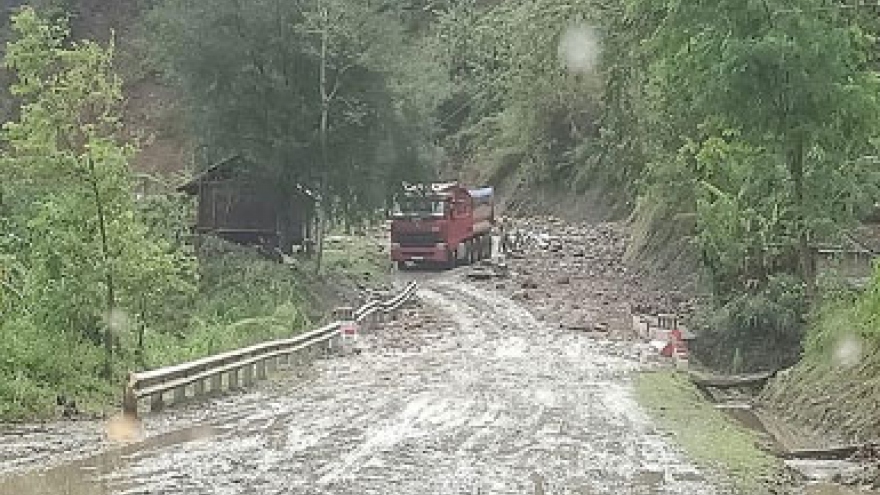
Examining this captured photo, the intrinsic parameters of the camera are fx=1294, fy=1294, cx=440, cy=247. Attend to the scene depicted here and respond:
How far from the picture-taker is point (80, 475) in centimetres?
1451

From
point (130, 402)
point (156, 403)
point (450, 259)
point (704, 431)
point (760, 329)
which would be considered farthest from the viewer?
point (450, 259)

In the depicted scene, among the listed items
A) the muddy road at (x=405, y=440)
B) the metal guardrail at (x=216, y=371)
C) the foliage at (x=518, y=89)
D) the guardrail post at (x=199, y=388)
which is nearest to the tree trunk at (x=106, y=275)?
the metal guardrail at (x=216, y=371)

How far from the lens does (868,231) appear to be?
33656 mm

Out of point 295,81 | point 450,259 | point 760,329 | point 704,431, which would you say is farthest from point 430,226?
point 704,431

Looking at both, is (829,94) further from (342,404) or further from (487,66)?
(487,66)

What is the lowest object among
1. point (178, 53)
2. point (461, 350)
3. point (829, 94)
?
point (461, 350)

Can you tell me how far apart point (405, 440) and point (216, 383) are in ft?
23.3

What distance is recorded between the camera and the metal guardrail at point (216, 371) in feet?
65.4

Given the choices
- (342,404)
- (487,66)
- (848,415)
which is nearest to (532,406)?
(342,404)

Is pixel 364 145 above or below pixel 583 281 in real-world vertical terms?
above

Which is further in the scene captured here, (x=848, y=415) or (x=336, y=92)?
(x=336, y=92)

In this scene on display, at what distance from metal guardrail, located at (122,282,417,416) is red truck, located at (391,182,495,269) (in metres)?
20.0

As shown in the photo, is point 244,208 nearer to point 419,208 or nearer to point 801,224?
point 419,208

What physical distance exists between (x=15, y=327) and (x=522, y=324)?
1853 cm
